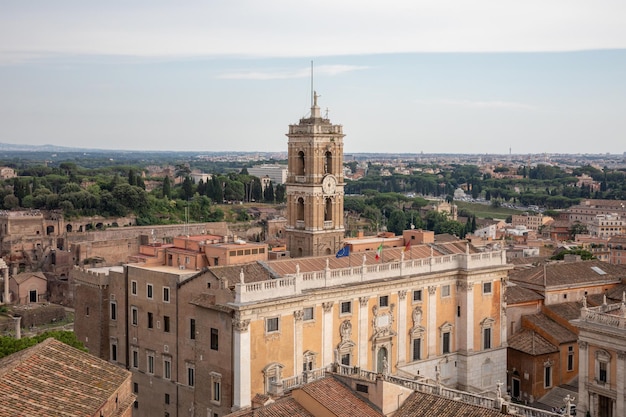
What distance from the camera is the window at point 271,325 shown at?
33.8 meters

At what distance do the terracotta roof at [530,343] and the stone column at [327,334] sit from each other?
12122 millimetres

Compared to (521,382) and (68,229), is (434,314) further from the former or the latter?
(68,229)

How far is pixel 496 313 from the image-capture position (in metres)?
44.2

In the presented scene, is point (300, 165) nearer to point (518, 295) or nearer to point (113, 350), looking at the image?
point (113, 350)

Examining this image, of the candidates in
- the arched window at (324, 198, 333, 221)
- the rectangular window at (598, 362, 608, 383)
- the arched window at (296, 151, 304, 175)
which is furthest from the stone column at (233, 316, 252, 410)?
the rectangular window at (598, 362, 608, 383)

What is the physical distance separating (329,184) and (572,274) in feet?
52.2

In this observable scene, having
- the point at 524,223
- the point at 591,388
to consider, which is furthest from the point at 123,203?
the point at 591,388

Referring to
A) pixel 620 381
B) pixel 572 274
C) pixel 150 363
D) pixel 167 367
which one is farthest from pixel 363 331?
pixel 572 274

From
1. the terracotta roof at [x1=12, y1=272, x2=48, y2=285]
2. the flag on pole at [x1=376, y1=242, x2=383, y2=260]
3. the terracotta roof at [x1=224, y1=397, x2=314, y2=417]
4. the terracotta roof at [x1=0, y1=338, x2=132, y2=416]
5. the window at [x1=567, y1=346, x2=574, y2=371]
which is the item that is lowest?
the terracotta roof at [x1=12, y1=272, x2=48, y2=285]

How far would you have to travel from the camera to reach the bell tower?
43.1 m

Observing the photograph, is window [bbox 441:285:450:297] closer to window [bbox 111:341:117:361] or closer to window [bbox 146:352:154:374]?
window [bbox 146:352:154:374]

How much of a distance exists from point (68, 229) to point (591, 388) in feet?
282

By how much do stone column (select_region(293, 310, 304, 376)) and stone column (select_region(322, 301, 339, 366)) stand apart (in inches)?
63.4

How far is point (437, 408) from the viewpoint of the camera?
23453 millimetres
